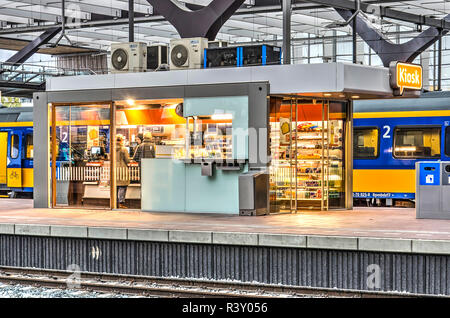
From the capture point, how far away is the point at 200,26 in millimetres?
19312

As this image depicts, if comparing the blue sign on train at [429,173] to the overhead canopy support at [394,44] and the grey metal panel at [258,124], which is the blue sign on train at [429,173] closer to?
the grey metal panel at [258,124]

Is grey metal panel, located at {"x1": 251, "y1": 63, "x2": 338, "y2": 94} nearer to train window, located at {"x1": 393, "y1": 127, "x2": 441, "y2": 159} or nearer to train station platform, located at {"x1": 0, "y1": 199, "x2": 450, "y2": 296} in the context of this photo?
train station platform, located at {"x1": 0, "y1": 199, "x2": 450, "y2": 296}

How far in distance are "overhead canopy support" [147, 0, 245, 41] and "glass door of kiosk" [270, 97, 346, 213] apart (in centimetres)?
353

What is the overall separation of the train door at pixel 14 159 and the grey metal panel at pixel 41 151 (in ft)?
35.9

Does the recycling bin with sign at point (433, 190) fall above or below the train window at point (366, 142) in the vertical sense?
below

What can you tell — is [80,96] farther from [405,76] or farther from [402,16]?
[402,16]

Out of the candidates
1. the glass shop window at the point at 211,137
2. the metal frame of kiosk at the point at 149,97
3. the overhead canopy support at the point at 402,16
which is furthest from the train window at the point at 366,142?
the glass shop window at the point at 211,137

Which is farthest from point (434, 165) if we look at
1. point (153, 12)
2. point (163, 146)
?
point (153, 12)

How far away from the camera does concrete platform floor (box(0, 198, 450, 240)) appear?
13.0m

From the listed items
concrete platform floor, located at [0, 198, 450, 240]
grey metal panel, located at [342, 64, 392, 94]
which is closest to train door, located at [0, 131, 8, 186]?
concrete platform floor, located at [0, 198, 450, 240]

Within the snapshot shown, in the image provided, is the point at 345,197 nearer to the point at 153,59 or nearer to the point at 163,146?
the point at 163,146

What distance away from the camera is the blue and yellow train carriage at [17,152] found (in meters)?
29.0

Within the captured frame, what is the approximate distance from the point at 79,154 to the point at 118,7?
65.0 ft

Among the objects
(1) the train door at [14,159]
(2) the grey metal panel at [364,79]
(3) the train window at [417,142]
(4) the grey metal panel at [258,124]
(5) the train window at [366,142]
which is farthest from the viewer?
(1) the train door at [14,159]
